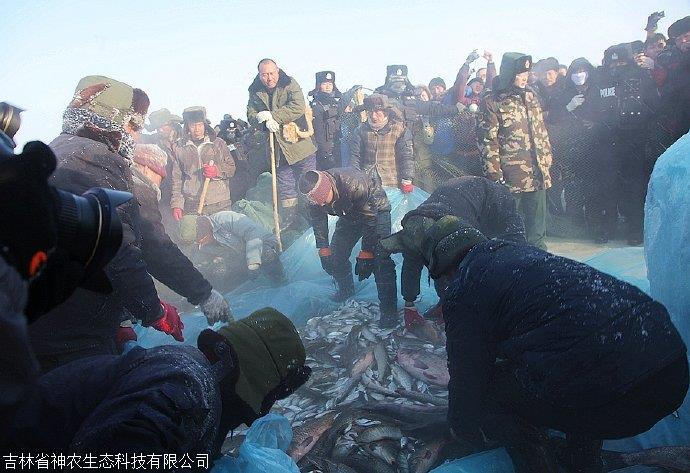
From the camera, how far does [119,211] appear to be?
276 centimetres

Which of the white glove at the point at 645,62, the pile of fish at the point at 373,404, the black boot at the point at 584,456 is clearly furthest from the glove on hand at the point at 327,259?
the white glove at the point at 645,62

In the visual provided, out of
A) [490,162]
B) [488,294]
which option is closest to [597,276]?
[488,294]

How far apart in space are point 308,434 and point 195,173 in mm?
5610

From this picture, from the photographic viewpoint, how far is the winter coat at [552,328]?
7.23ft

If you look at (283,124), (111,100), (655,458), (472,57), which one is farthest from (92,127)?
(472,57)

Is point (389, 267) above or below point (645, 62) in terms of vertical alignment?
below

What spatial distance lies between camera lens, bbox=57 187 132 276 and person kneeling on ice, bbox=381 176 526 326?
3269 mm

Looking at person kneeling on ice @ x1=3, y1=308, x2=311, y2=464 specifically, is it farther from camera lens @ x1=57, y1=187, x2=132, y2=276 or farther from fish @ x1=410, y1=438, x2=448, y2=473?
fish @ x1=410, y1=438, x2=448, y2=473

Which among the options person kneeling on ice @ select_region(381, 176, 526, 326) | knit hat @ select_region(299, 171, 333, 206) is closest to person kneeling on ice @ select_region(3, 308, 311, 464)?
person kneeling on ice @ select_region(381, 176, 526, 326)

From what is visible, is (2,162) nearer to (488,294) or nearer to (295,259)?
(488,294)

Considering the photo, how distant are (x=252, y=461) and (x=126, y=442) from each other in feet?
3.19

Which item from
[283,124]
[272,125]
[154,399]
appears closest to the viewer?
[154,399]

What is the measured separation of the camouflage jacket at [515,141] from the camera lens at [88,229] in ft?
19.0

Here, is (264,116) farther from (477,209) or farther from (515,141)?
(477,209)
